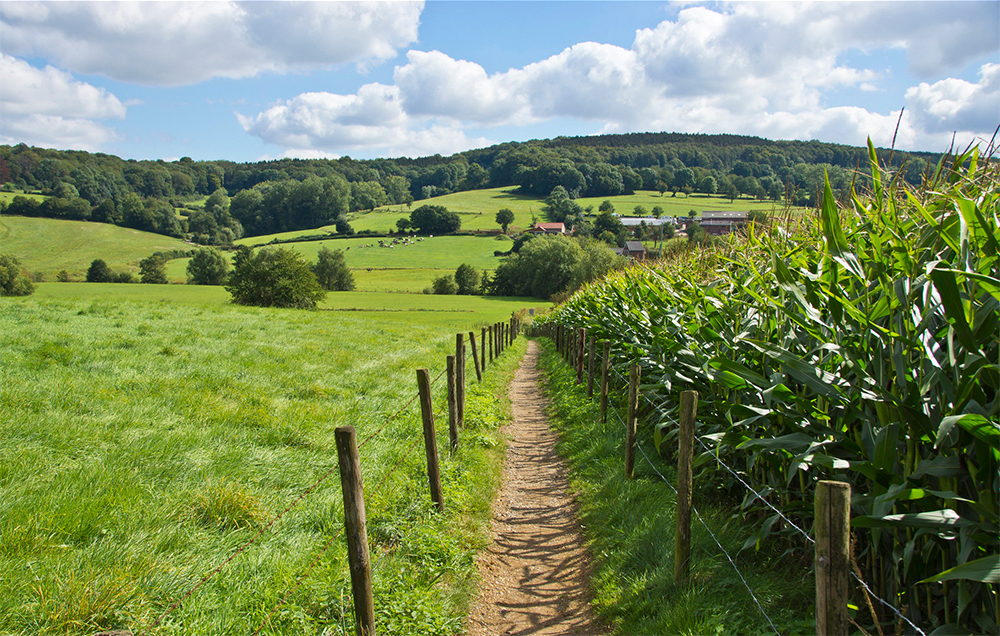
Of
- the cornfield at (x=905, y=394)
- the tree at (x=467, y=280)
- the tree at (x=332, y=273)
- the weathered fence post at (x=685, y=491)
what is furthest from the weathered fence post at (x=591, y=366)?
the tree at (x=467, y=280)

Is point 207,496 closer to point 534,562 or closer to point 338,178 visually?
point 534,562

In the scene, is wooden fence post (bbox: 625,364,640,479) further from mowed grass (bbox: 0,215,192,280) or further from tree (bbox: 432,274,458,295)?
mowed grass (bbox: 0,215,192,280)

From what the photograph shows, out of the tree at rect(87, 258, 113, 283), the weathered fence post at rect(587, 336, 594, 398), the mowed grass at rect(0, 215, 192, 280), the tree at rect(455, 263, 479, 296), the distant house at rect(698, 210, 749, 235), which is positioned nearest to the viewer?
the distant house at rect(698, 210, 749, 235)

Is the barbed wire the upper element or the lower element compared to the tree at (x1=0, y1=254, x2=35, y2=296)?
lower

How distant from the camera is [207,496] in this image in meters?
4.46

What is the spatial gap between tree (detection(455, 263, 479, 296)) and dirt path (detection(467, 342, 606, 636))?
63.0 meters

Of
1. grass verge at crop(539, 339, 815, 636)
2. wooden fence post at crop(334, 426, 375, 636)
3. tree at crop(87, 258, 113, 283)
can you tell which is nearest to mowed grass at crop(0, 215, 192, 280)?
tree at crop(87, 258, 113, 283)

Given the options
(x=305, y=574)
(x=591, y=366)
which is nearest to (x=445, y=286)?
(x=591, y=366)

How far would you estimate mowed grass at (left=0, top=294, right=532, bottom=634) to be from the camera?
3.26 metres

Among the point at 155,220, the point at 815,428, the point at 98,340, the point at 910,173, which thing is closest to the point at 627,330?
the point at 910,173

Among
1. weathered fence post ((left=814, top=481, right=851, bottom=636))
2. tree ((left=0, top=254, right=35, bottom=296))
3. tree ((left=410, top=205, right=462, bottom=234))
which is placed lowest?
weathered fence post ((left=814, top=481, right=851, bottom=636))

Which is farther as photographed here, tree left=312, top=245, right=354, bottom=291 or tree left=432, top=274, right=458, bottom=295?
tree left=432, top=274, right=458, bottom=295

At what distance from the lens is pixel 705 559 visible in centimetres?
386

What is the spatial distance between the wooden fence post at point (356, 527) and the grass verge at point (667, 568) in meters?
1.65
